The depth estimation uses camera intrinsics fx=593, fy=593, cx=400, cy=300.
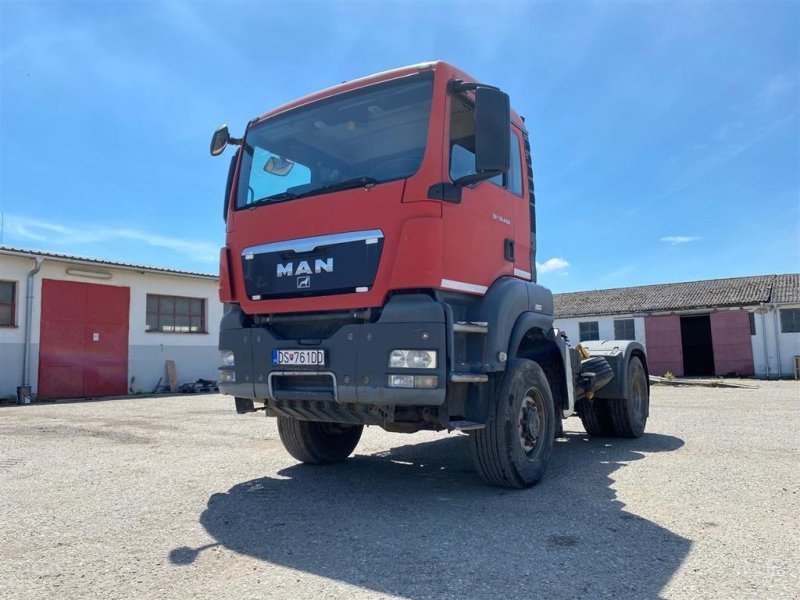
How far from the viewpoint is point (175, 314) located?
1884cm

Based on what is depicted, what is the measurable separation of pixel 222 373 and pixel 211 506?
1.03 metres

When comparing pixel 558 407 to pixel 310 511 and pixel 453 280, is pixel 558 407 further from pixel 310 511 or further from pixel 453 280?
pixel 310 511

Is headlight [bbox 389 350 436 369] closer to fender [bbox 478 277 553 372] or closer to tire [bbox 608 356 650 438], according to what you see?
fender [bbox 478 277 553 372]

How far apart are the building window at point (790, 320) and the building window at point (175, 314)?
23.7 m

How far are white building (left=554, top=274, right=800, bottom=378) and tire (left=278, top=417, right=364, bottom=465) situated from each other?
19.0 metres

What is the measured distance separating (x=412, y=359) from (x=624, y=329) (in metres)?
28.4

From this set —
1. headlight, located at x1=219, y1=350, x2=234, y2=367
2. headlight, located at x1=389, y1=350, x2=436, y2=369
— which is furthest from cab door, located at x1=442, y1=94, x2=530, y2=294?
headlight, located at x1=219, y1=350, x2=234, y2=367

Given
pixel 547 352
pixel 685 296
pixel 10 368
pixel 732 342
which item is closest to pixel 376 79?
pixel 547 352

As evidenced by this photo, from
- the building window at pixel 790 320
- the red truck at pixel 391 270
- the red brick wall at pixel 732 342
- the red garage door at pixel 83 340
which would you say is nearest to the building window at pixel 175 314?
the red garage door at pixel 83 340

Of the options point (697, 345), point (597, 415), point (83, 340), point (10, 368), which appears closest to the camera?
point (597, 415)

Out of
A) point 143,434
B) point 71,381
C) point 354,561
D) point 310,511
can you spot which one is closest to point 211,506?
point 310,511

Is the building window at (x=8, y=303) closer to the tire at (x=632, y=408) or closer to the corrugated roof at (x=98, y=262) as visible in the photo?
the corrugated roof at (x=98, y=262)

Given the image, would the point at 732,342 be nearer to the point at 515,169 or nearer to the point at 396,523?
the point at 515,169

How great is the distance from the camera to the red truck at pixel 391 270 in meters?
4.06
